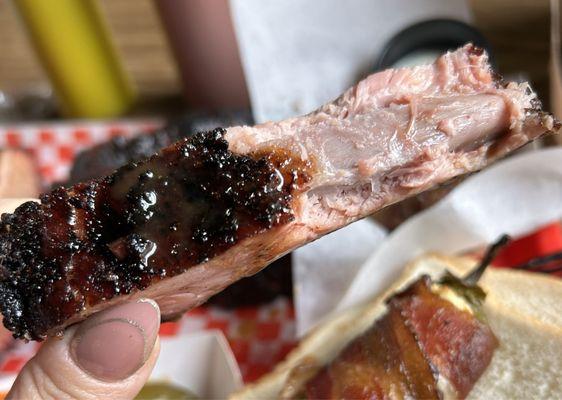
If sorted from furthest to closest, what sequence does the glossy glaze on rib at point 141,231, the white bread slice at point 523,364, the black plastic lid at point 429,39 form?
the black plastic lid at point 429,39 < the white bread slice at point 523,364 < the glossy glaze on rib at point 141,231

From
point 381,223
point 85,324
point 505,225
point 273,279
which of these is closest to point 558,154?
point 505,225

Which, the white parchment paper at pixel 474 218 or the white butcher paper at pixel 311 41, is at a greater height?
the white butcher paper at pixel 311 41

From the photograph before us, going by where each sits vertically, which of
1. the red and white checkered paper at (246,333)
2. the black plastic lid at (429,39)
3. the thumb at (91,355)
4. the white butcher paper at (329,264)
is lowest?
the red and white checkered paper at (246,333)

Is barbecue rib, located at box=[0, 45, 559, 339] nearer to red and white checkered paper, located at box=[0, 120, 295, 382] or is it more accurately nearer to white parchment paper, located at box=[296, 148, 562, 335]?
white parchment paper, located at box=[296, 148, 562, 335]

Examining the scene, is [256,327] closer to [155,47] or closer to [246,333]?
[246,333]

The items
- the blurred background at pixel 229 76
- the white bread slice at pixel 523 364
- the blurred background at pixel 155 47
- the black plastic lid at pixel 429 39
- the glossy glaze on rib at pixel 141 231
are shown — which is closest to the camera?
the glossy glaze on rib at pixel 141 231

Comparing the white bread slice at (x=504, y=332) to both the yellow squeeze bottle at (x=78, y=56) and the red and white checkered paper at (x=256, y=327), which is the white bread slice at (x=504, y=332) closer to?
the red and white checkered paper at (x=256, y=327)

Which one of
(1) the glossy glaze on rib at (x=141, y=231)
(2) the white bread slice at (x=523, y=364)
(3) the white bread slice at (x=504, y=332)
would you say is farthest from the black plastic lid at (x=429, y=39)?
(1) the glossy glaze on rib at (x=141, y=231)

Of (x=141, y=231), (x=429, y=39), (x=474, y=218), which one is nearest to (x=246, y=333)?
(x=474, y=218)

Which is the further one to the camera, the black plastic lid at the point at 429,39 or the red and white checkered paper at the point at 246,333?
the black plastic lid at the point at 429,39
